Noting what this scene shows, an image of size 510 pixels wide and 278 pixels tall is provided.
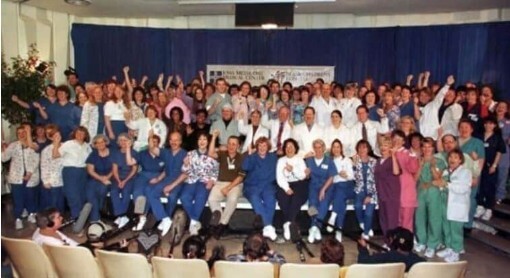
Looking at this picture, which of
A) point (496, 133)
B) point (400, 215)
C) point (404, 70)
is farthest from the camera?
point (404, 70)

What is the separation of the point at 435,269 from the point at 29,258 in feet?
10.2

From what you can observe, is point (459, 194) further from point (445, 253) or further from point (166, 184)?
point (166, 184)

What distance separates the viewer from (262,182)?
6059mm

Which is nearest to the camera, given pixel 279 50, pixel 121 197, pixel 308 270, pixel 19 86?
pixel 308 270

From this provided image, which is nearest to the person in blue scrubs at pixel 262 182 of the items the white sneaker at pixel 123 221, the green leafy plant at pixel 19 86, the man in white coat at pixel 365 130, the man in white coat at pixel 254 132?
the man in white coat at pixel 254 132

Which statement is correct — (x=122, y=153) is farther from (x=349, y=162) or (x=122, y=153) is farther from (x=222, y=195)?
(x=349, y=162)

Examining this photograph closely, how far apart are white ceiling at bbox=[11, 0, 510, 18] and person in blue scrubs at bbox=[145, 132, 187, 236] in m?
3.71

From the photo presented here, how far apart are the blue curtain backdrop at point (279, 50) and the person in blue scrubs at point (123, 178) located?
453 centimetres

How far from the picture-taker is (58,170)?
6371mm

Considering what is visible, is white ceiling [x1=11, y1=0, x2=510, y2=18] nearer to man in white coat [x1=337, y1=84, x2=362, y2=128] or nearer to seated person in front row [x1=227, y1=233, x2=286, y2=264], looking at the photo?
man in white coat [x1=337, y1=84, x2=362, y2=128]

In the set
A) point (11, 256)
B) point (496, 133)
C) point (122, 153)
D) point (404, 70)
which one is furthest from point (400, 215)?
point (404, 70)

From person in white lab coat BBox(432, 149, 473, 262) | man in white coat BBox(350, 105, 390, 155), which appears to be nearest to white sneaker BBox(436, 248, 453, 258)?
person in white lab coat BBox(432, 149, 473, 262)

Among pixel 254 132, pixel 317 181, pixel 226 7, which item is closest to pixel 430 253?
pixel 317 181

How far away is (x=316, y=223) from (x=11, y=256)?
11.6ft
